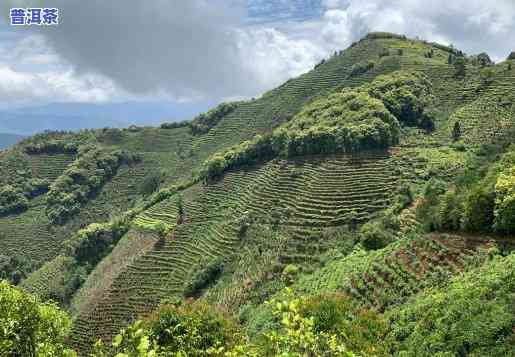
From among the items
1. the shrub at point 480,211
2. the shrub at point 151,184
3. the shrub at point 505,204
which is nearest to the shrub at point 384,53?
the shrub at point 151,184

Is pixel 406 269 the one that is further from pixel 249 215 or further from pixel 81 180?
pixel 81 180

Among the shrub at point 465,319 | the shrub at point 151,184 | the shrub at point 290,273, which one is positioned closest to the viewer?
the shrub at point 465,319

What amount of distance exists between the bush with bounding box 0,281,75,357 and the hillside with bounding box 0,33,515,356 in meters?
11.1

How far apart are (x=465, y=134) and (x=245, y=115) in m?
61.9

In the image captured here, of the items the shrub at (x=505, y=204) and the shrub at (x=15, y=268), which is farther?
the shrub at (x=15, y=268)

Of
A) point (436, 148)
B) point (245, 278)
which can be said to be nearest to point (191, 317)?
point (245, 278)

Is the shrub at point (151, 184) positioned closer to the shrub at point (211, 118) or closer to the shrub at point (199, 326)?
the shrub at point (211, 118)

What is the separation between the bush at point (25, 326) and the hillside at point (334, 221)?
11.1 metres

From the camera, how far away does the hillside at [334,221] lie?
29.4 meters

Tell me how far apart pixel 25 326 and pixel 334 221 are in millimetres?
35375

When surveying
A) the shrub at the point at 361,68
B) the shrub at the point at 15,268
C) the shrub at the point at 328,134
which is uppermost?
the shrub at the point at 361,68

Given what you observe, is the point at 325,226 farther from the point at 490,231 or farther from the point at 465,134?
the point at 465,134

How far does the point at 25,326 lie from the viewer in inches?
602

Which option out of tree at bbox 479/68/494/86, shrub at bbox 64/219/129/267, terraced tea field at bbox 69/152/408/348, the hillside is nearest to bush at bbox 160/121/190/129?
the hillside
